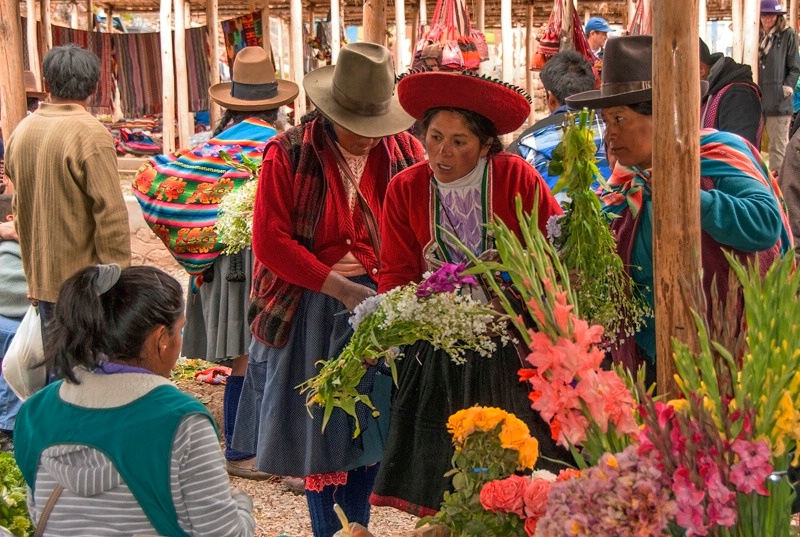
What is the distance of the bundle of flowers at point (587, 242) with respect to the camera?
116 inches

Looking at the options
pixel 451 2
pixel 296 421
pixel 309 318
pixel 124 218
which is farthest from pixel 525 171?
pixel 451 2

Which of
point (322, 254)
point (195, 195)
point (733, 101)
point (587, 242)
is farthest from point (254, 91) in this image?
point (587, 242)

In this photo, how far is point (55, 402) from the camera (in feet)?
8.28

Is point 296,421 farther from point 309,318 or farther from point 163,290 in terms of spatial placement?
point 163,290

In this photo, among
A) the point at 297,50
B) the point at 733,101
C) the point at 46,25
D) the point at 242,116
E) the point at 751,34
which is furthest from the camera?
the point at 46,25

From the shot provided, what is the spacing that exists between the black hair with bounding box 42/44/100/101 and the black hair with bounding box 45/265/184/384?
2450 mm

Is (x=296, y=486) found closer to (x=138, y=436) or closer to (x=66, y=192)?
(x=66, y=192)

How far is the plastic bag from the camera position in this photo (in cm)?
484

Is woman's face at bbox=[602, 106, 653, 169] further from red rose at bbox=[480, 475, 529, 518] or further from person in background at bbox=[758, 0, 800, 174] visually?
person in background at bbox=[758, 0, 800, 174]

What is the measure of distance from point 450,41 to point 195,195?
348cm

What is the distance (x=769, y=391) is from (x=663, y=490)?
0.24 meters

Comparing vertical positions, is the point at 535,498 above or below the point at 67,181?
below

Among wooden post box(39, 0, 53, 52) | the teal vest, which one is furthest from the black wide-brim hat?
wooden post box(39, 0, 53, 52)

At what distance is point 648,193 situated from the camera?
318 cm
